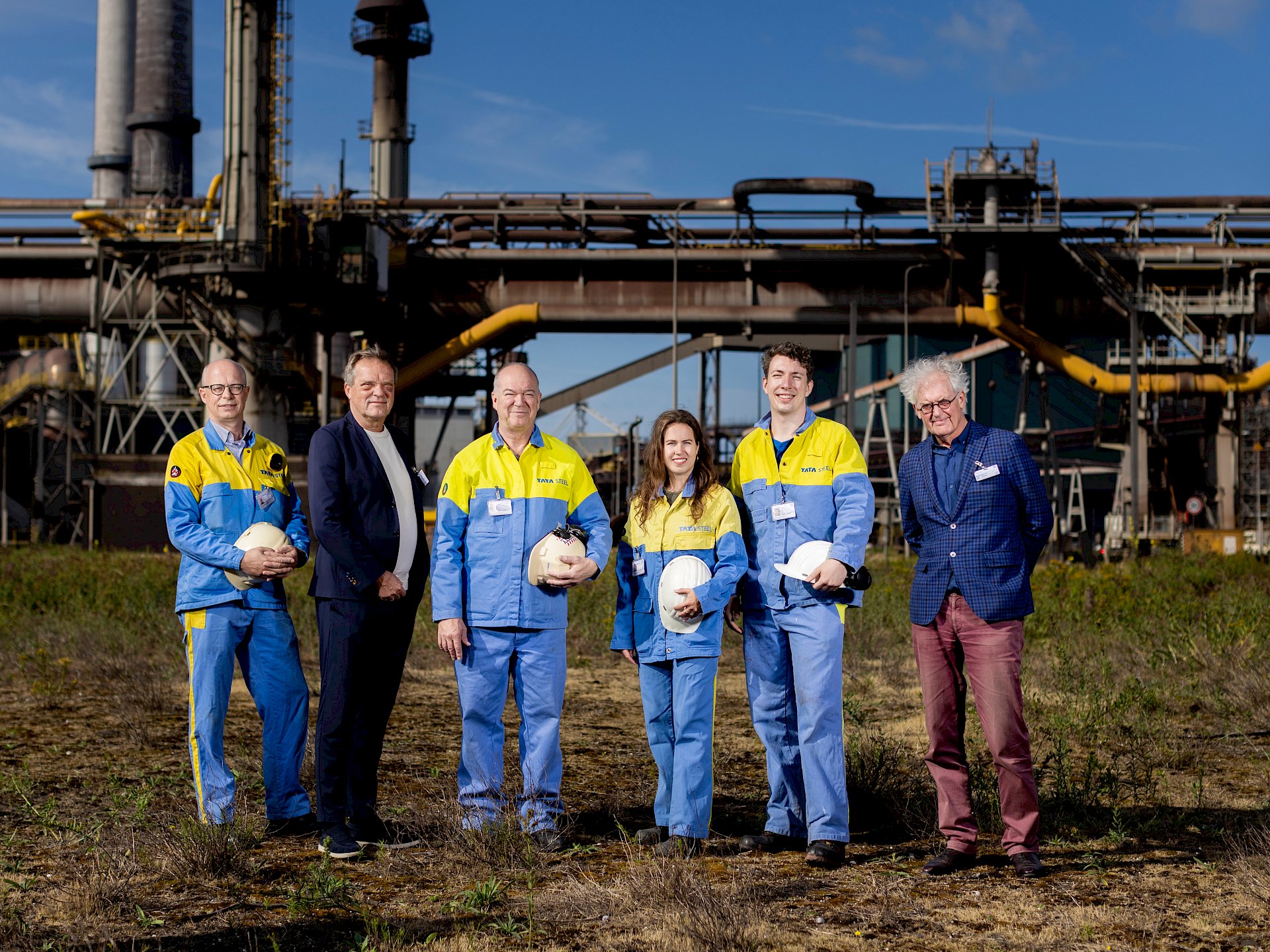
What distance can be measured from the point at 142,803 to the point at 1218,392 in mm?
30002

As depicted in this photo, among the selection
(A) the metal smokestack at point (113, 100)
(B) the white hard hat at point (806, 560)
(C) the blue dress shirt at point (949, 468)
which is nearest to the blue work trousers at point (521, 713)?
(B) the white hard hat at point (806, 560)

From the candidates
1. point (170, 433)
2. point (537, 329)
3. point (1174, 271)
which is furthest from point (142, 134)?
point (1174, 271)

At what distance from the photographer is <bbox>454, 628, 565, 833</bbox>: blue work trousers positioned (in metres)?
4.95

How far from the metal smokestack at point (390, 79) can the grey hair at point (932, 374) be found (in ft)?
120

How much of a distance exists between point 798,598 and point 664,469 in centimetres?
79

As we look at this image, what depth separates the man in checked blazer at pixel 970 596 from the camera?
15.2 ft

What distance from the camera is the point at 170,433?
29469 millimetres

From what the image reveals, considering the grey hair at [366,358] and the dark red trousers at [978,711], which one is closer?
the dark red trousers at [978,711]

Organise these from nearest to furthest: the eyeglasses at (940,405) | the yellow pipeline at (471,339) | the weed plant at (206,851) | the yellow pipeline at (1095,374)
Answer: the weed plant at (206,851) → the eyeglasses at (940,405) → the yellow pipeline at (1095,374) → the yellow pipeline at (471,339)

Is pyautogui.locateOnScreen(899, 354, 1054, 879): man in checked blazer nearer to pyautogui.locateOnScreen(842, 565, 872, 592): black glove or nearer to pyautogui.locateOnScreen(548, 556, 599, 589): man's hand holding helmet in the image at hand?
pyautogui.locateOnScreen(842, 565, 872, 592): black glove

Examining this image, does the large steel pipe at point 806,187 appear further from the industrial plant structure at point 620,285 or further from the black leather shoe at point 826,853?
the black leather shoe at point 826,853

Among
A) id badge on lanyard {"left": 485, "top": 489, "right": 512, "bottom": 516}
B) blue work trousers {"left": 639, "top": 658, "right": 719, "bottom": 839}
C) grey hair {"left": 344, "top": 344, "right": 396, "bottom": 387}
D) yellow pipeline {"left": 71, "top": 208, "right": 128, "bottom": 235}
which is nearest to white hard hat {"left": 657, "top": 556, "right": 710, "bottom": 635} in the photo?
blue work trousers {"left": 639, "top": 658, "right": 719, "bottom": 839}

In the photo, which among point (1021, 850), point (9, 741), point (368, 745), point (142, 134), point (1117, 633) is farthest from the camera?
point (142, 134)

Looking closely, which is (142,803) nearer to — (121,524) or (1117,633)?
(1117,633)
